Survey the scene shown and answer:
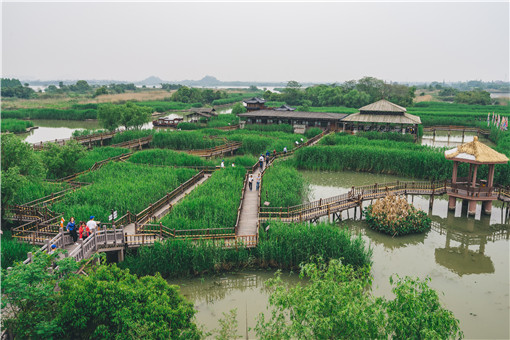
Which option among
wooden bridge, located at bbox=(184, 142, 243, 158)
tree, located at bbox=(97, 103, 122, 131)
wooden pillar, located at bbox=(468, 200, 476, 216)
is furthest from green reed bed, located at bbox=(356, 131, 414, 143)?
tree, located at bbox=(97, 103, 122, 131)

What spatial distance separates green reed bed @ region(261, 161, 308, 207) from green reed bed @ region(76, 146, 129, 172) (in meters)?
16.3

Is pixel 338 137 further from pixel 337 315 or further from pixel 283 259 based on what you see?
pixel 337 315

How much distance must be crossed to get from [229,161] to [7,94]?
398 ft

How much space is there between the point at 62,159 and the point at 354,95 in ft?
267

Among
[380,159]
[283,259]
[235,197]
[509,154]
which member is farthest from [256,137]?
[283,259]

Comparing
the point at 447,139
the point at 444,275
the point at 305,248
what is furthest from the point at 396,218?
the point at 447,139

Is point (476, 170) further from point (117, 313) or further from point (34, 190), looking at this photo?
point (34, 190)

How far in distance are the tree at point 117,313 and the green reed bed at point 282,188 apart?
13.3 meters

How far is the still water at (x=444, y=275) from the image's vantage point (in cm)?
1566

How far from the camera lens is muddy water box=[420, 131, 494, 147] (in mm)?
58438

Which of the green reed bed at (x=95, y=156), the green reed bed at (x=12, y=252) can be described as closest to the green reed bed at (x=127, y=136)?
the green reed bed at (x=95, y=156)

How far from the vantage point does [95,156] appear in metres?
36.5

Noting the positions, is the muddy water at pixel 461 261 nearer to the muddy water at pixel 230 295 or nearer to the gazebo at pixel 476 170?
the gazebo at pixel 476 170

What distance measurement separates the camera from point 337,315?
913 cm
